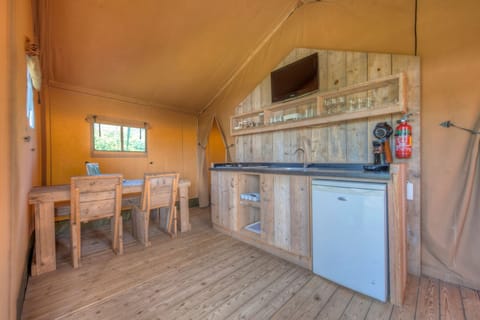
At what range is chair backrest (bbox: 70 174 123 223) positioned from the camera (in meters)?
2.18

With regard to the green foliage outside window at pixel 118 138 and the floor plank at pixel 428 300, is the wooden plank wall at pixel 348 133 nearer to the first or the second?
the floor plank at pixel 428 300

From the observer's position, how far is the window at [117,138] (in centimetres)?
364

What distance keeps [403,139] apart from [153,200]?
302cm

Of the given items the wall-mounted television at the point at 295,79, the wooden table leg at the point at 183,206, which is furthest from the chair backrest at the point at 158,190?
the wall-mounted television at the point at 295,79

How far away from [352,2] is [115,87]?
3870 millimetres

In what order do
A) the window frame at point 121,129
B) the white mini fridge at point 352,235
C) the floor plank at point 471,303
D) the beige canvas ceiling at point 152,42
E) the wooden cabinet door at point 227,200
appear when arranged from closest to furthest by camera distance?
the floor plank at point 471,303, the white mini fridge at point 352,235, the beige canvas ceiling at point 152,42, the wooden cabinet door at point 227,200, the window frame at point 121,129

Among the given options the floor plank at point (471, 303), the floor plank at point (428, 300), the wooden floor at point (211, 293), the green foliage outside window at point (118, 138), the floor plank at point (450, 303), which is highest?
the green foliage outside window at point (118, 138)

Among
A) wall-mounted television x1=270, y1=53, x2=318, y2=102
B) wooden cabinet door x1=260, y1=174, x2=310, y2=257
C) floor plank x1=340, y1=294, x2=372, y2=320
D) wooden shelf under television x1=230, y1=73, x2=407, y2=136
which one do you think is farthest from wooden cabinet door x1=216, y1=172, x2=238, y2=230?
floor plank x1=340, y1=294, x2=372, y2=320

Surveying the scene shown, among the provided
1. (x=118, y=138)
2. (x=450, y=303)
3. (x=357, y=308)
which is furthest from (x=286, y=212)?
(x=118, y=138)

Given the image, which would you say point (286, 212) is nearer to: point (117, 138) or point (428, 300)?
point (428, 300)

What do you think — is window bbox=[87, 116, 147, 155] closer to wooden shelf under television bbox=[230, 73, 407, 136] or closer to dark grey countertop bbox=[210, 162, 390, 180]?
dark grey countertop bbox=[210, 162, 390, 180]

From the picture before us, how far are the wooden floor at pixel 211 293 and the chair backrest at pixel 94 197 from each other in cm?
56

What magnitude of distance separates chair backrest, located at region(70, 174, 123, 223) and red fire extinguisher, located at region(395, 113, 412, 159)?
3.04 meters

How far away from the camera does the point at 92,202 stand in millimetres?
2297
